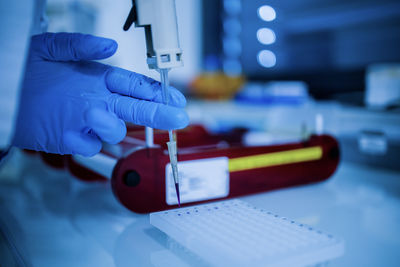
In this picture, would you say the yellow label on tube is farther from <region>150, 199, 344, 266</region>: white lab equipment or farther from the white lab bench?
<region>150, 199, 344, 266</region>: white lab equipment

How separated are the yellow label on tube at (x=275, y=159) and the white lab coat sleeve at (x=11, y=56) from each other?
1.31ft

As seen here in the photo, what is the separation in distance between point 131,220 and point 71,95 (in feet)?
0.79

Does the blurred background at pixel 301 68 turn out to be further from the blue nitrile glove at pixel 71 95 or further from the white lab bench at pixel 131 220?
the white lab bench at pixel 131 220

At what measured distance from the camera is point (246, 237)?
17.1 inches

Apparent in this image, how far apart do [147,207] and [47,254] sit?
181 mm

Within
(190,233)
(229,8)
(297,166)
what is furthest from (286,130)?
(229,8)

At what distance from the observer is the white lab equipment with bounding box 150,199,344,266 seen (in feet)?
1.28

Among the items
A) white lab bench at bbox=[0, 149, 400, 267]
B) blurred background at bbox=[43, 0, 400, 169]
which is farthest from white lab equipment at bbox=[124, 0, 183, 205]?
white lab bench at bbox=[0, 149, 400, 267]

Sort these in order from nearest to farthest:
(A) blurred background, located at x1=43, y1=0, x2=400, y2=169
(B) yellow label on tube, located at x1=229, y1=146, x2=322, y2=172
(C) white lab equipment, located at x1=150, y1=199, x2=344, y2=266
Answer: (C) white lab equipment, located at x1=150, y1=199, x2=344, y2=266
(B) yellow label on tube, located at x1=229, y1=146, x2=322, y2=172
(A) blurred background, located at x1=43, y1=0, x2=400, y2=169

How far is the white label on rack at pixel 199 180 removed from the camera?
24.7 inches

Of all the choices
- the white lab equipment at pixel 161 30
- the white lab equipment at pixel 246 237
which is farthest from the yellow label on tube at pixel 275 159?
the white lab equipment at pixel 161 30

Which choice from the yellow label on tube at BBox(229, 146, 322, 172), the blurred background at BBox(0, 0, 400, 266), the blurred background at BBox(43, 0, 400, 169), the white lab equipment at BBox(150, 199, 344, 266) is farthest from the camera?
the blurred background at BBox(43, 0, 400, 169)

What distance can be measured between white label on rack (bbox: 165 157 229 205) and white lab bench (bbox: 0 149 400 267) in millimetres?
76

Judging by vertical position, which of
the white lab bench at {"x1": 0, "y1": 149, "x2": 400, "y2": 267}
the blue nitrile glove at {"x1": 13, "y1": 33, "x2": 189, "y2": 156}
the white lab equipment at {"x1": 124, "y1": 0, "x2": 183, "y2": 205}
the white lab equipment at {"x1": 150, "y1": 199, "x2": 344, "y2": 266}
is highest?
the white lab equipment at {"x1": 124, "y1": 0, "x2": 183, "y2": 205}
